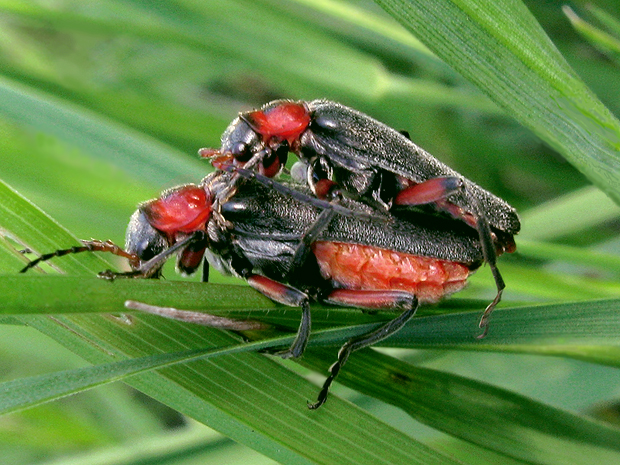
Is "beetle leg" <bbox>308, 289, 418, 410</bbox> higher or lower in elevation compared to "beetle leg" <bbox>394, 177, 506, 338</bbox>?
lower

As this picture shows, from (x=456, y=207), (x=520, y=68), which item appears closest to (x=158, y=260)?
(x=456, y=207)

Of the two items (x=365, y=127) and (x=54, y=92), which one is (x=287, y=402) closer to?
(x=365, y=127)

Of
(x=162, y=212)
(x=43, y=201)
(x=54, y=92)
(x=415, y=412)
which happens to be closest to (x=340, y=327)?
(x=415, y=412)

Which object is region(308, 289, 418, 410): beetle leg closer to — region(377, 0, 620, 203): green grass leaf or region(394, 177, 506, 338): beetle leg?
region(394, 177, 506, 338): beetle leg

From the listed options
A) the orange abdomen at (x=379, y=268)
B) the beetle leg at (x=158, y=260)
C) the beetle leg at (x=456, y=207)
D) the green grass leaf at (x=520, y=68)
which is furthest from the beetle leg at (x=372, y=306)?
the green grass leaf at (x=520, y=68)

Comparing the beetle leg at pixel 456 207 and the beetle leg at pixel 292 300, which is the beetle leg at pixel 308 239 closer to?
the beetle leg at pixel 292 300

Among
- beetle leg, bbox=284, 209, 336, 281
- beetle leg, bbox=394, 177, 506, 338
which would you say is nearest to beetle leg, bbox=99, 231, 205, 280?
beetle leg, bbox=284, 209, 336, 281

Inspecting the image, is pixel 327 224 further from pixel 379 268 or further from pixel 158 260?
pixel 158 260
